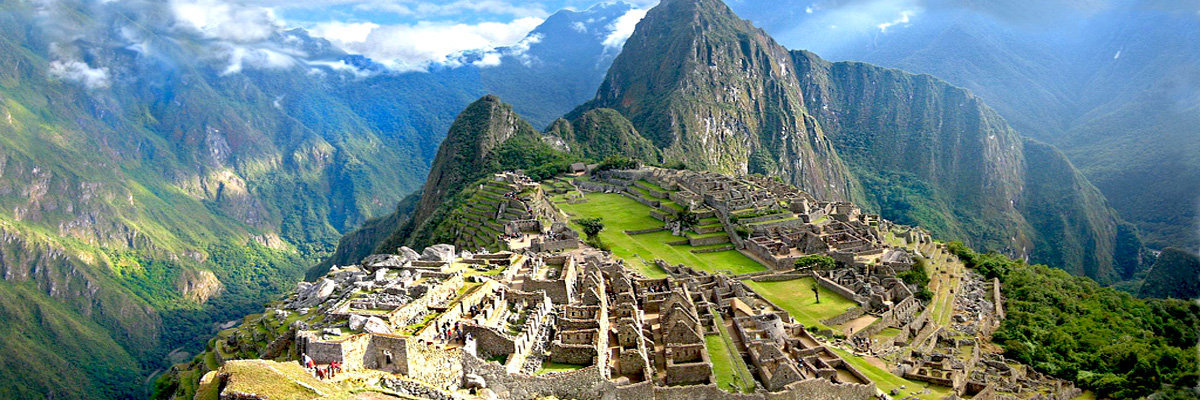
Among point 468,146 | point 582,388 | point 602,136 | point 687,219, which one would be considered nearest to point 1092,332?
point 687,219

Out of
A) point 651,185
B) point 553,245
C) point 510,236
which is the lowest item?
point 651,185

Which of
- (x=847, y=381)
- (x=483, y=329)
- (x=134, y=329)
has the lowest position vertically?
(x=134, y=329)

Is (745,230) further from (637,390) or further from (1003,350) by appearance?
(637,390)

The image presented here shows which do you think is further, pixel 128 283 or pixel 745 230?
pixel 128 283

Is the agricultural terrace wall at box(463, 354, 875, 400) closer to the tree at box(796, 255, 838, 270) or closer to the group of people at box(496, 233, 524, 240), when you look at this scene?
the tree at box(796, 255, 838, 270)

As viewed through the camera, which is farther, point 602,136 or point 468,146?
point 602,136

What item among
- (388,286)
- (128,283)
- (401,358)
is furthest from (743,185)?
(128,283)

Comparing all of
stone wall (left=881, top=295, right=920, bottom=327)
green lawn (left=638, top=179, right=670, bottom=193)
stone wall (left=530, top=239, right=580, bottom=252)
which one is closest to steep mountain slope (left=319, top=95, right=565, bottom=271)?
green lawn (left=638, top=179, right=670, bottom=193)

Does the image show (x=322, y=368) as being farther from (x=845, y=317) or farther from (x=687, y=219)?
(x=687, y=219)
